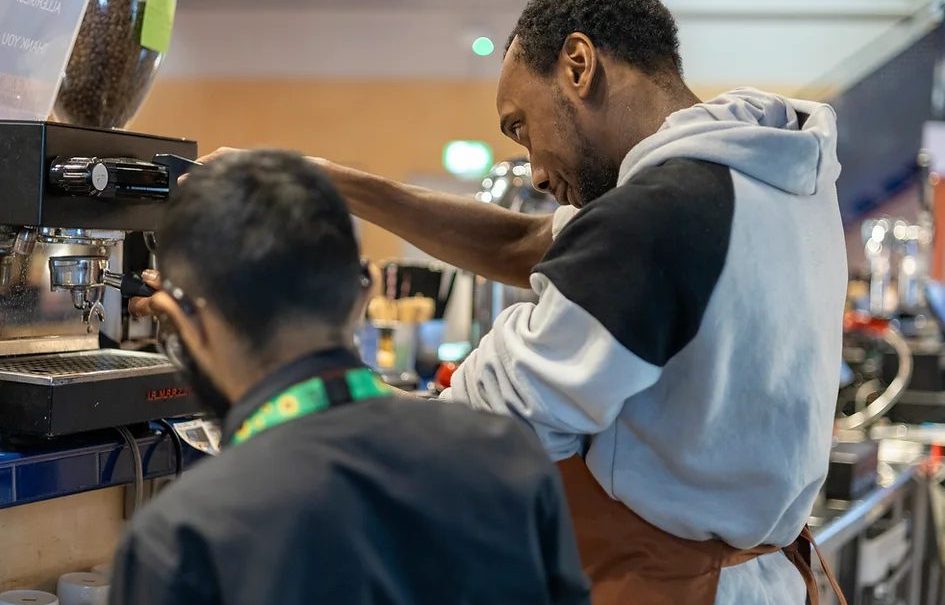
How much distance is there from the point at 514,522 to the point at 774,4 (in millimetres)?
7986

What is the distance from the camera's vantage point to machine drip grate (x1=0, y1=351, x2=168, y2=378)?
1.31 m

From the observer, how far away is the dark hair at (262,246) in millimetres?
760

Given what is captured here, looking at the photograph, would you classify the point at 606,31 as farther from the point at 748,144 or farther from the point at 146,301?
the point at 146,301

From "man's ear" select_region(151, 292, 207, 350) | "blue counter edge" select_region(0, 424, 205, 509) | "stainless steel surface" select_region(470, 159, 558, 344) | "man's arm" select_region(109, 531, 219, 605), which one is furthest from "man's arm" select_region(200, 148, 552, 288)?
"man's arm" select_region(109, 531, 219, 605)

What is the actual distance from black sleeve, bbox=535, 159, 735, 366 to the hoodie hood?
0.05 m

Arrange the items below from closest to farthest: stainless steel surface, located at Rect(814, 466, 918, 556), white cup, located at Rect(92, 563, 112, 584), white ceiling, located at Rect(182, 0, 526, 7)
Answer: white cup, located at Rect(92, 563, 112, 584) < stainless steel surface, located at Rect(814, 466, 918, 556) < white ceiling, located at Rect(182, 0, 526, 7)

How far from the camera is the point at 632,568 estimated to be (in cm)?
127

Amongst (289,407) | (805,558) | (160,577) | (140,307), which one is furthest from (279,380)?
(805,558)

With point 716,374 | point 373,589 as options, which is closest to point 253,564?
point 373,589

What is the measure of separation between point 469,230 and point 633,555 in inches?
24.4

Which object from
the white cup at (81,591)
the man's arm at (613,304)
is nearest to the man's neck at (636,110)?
the man's arm at (613,304)

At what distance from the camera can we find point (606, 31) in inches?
52.4

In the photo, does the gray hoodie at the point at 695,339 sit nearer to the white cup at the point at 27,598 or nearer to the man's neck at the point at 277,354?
the man's neck at the point at 277,354

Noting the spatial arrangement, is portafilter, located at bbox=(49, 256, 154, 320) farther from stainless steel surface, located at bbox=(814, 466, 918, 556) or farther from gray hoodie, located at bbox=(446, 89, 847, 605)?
stainless steel surface, located at bbox=(814, 466, 918, 556)
